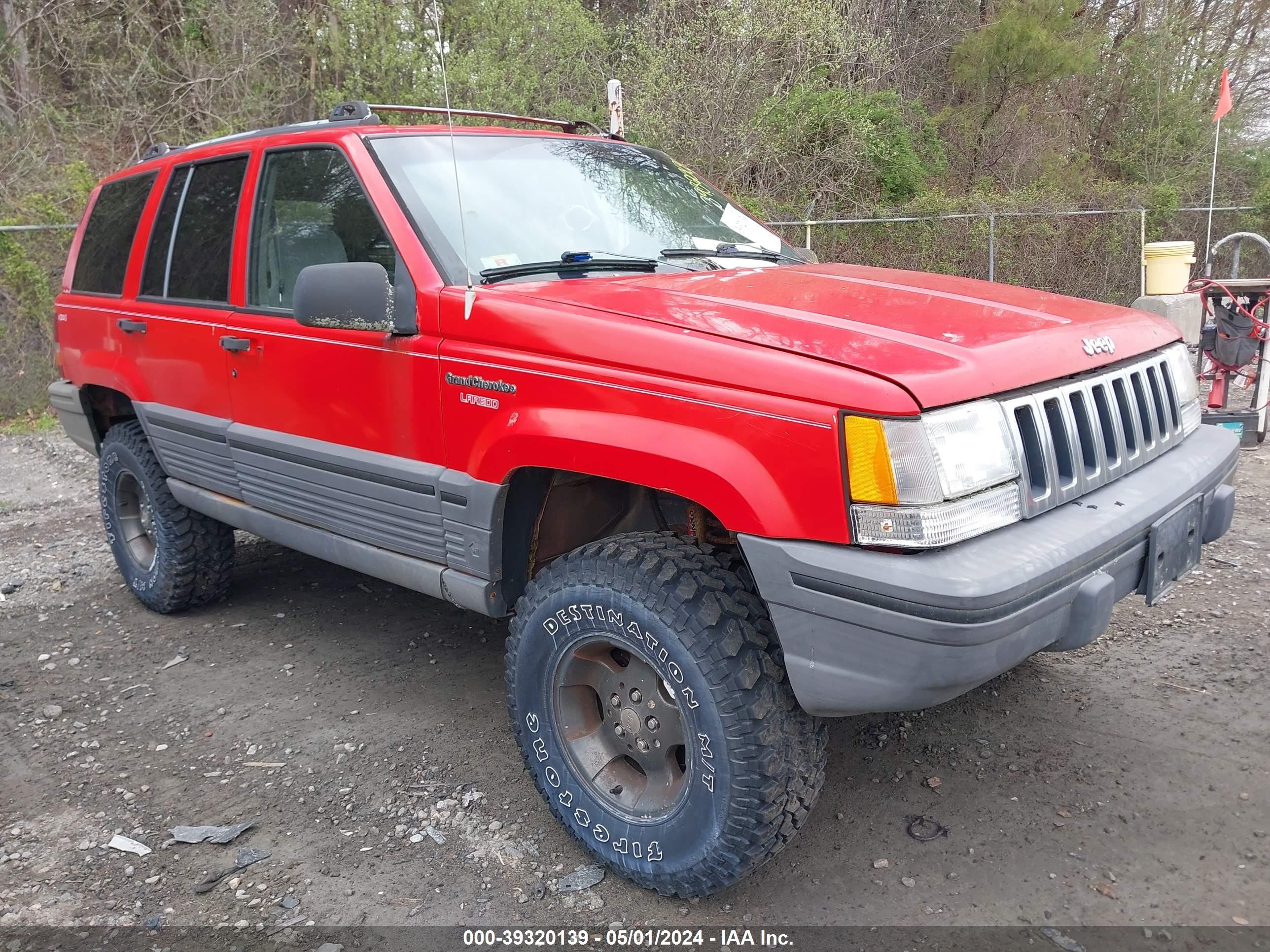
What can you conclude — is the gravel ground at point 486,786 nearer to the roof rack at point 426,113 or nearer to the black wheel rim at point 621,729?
the black wheel rim at point 621,729

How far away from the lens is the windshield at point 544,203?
3098mm

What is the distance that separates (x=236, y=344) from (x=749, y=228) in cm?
202

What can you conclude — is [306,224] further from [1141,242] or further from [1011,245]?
[1141,242]

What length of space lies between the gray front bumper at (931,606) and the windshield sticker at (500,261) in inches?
51.9

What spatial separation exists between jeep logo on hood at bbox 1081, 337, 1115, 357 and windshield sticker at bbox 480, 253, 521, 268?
1.67 metres

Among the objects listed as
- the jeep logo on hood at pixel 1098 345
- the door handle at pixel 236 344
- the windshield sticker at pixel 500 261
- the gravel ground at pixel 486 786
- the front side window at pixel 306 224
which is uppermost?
the front side window at pixel 306 224

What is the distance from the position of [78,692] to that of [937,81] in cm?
1727

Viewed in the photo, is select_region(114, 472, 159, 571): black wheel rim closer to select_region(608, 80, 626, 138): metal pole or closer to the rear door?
the rear door

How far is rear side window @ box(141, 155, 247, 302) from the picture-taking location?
3.84 meters

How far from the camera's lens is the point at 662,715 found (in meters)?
2.57

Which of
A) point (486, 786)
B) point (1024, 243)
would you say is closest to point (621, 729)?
point (486, 786)

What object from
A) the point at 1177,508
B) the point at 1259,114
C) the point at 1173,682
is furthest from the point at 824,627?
the point at 1259,114

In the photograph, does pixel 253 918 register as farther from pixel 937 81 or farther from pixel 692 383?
pixel 937 81

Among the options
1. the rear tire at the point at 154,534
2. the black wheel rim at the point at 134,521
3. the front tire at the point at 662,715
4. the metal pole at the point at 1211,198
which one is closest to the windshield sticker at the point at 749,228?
the front tire at the point at 662,715
